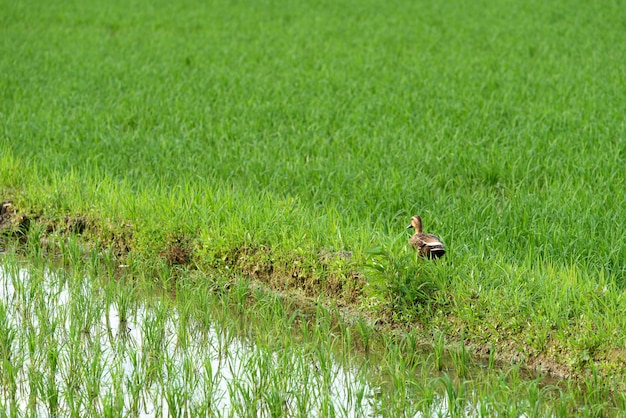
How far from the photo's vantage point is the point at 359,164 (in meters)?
6.77

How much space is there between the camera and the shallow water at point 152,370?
12.0 ft

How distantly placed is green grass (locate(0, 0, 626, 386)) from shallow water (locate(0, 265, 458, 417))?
0.63m

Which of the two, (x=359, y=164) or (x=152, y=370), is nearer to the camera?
(x=152, y=370)

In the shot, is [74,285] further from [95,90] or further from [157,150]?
[95,90]

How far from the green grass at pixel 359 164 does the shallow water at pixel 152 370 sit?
24.8 inches

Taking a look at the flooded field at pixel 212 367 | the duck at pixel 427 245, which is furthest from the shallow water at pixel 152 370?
the duck at pixel 427 245

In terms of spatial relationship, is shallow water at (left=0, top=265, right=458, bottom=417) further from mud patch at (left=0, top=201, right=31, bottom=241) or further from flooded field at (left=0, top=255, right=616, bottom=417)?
mud patch at (left=0, top=201, right=31, bottom=241)

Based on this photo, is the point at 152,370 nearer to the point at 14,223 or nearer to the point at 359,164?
the point at 14,223

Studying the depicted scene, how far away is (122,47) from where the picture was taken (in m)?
12.5

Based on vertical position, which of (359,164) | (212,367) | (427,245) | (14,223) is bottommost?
(14,223)

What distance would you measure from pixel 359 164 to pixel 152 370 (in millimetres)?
3185

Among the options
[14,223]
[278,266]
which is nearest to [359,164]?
[278,266]

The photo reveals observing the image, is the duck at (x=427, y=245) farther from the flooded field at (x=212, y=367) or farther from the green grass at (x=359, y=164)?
the flooded field at (x=212, y=367)

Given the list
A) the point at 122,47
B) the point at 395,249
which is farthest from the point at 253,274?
the point at 122,47
